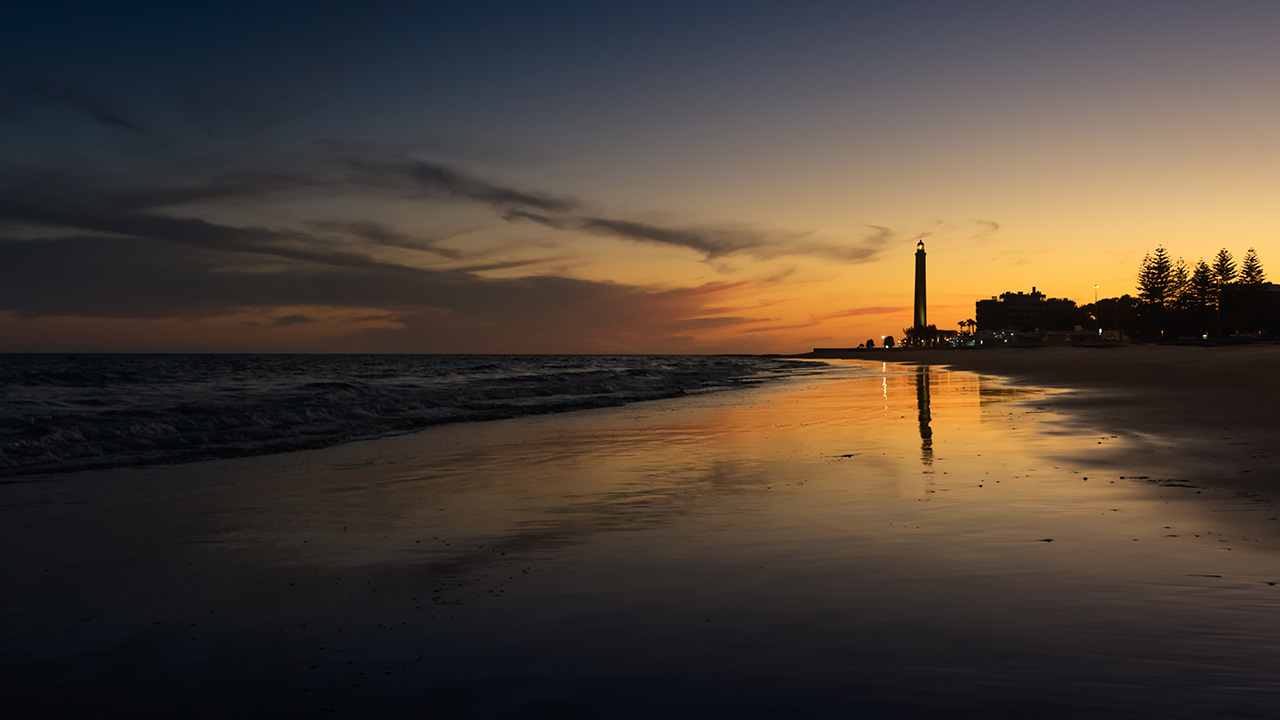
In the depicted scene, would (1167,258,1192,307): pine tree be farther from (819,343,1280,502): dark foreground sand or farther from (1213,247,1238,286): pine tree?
(819,343,1280,502): dark foreground sand

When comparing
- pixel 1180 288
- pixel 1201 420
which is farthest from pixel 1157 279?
pixel 1201 420

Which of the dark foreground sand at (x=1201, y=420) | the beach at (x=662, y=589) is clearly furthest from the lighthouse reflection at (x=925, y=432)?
the dark foreground sand at (x=1201, y=420)

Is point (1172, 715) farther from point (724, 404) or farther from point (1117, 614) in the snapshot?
point (724, 404)

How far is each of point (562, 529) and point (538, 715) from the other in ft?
13.0

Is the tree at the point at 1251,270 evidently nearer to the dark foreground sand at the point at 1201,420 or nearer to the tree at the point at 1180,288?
the tree at the point at 1180,288

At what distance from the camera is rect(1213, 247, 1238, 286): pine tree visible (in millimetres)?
113188

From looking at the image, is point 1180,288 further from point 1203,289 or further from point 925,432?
point 925,432

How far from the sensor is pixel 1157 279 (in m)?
118

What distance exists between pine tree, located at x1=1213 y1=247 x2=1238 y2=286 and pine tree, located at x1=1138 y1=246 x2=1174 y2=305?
19.3ft

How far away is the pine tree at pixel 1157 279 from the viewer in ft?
385

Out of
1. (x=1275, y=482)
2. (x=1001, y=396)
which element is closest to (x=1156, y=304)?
(x=1001, y=396)

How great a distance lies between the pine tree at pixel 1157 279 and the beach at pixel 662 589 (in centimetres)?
12858

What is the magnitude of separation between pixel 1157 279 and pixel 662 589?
457 ft

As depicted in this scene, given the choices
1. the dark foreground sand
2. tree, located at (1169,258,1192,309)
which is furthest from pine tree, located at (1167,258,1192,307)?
the dark foreground sand
